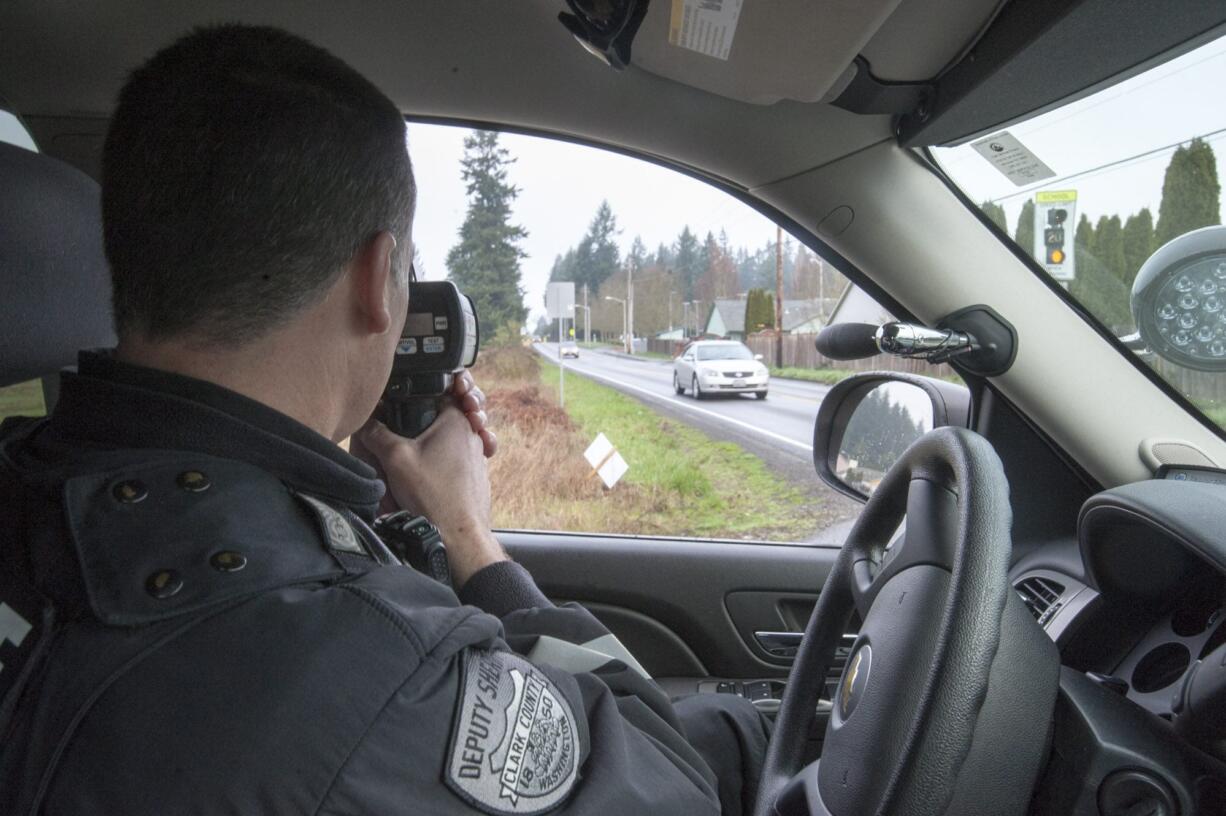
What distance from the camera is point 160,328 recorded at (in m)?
0.88

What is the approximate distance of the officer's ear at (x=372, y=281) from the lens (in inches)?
38.8

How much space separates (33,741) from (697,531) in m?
1.97

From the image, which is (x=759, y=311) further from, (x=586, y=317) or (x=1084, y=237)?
(x=1084, y=237)

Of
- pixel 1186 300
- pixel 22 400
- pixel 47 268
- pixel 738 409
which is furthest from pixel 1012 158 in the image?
pixel 22 400

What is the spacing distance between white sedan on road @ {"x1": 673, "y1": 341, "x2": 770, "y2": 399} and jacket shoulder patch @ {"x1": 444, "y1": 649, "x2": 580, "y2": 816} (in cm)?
171

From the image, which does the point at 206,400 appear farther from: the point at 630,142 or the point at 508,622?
the point at 630,142

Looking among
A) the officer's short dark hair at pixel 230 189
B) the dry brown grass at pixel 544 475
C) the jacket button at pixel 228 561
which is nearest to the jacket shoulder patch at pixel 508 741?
the jacket button at pixel 228 561

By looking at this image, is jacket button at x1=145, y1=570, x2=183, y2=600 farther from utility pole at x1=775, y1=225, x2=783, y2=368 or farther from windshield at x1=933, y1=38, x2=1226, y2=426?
utility pole at x1=775, y1=225, x2=783, y2=368

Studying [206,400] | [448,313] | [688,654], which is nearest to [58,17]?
[448,313]

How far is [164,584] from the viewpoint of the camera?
2.30ft

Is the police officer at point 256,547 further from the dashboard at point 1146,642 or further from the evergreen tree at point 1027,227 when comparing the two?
the evergreen tree at point 1027,227

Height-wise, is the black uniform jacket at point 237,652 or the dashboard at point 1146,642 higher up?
the black uniform jacket at point 237,652

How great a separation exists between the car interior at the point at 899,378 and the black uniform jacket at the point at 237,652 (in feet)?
1.39

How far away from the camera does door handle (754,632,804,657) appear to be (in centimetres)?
234
